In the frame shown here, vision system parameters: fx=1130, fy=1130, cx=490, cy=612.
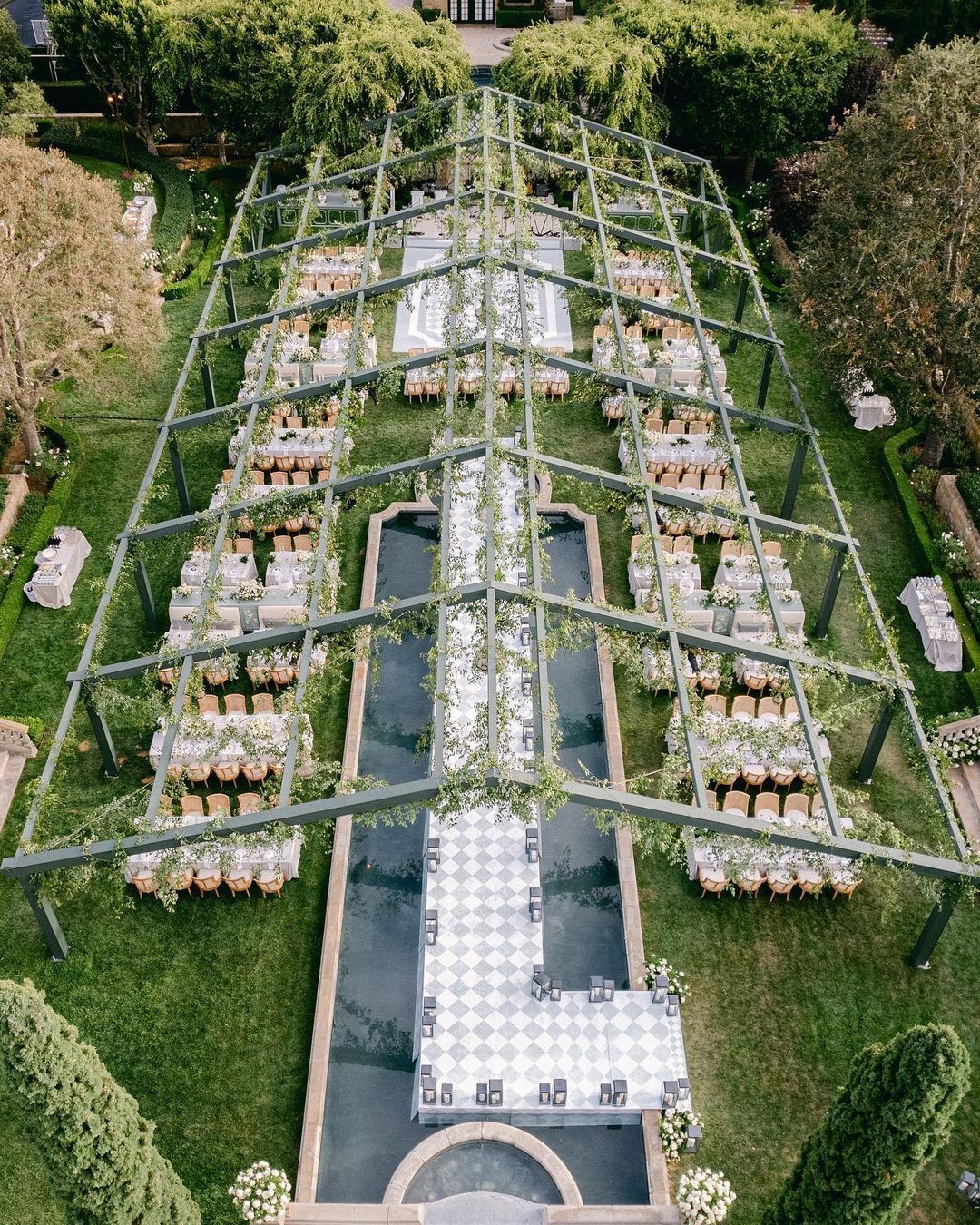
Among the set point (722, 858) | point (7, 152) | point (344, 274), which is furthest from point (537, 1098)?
point (344, 274)

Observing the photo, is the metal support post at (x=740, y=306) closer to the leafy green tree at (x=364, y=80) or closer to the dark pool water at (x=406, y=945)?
the dark pool water at (x=406, y=945)

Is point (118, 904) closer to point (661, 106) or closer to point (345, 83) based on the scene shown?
point (345, 83)

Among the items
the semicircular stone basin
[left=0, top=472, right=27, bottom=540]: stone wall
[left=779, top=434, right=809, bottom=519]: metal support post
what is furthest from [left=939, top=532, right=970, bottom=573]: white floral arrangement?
[left=0, top=472, right=27, bottom=540]: stone wall

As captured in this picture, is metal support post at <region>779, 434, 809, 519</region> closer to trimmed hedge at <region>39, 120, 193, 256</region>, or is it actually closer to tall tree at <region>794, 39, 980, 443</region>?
tall tree at <region>794, 39, 980, 443</region>

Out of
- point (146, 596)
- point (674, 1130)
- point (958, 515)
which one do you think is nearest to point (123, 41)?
point (146, 596)

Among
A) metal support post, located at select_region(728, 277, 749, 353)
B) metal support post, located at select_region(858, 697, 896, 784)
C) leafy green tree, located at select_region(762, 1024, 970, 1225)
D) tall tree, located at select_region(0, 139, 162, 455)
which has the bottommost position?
leafy green tree, located at select_region(762, 1024, 970, 1225)

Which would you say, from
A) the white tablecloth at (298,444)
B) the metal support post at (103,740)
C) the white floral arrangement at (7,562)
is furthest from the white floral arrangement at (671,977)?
the white floral arrangement at (7,562)
